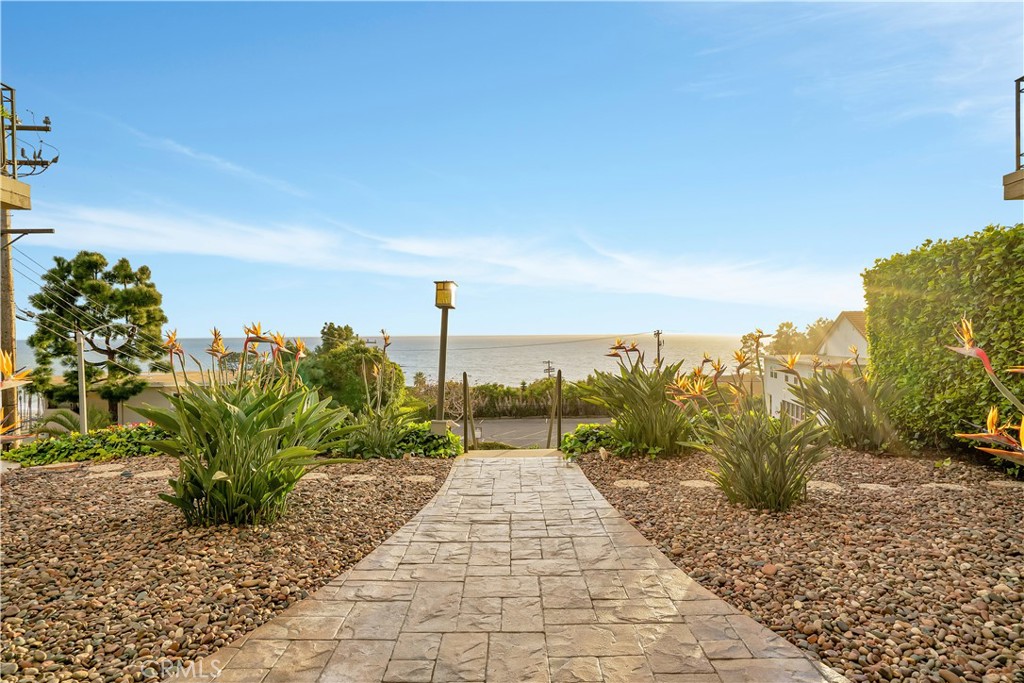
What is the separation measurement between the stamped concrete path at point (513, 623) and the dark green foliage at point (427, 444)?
2658mm

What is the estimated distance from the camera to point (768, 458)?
373 cm

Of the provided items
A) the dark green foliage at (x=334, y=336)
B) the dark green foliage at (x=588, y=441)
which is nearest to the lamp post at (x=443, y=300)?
the dark green foliage at (x=588, y=441)

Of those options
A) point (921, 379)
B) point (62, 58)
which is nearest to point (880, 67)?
point (921, 379)

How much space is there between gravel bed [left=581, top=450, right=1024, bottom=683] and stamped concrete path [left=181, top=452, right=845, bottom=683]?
0.18m

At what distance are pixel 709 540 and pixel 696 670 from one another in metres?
1.34

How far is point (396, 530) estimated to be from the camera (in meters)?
3.60

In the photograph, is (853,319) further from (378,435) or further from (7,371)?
(7,371)

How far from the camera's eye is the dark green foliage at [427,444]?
6.20 metres

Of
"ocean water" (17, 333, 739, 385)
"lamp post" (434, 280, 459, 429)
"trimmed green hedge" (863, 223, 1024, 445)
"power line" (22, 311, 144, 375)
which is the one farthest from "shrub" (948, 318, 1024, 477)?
"ocean water" (17, 333, 739, 385)

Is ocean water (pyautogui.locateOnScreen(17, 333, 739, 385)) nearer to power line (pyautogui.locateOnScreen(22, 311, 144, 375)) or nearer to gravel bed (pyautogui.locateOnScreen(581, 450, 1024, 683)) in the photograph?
power line (pyautogui.locateOnScreen(22, 311, 144, 375))

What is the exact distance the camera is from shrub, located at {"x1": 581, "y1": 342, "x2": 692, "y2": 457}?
570 centimetres

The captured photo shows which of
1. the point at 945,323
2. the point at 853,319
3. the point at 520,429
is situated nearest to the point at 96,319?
the point at 520,429

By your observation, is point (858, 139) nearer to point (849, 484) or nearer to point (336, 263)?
point (849, 484)

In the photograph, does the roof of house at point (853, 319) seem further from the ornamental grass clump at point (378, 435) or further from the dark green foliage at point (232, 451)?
the dark green foliage at point (232, 451)
